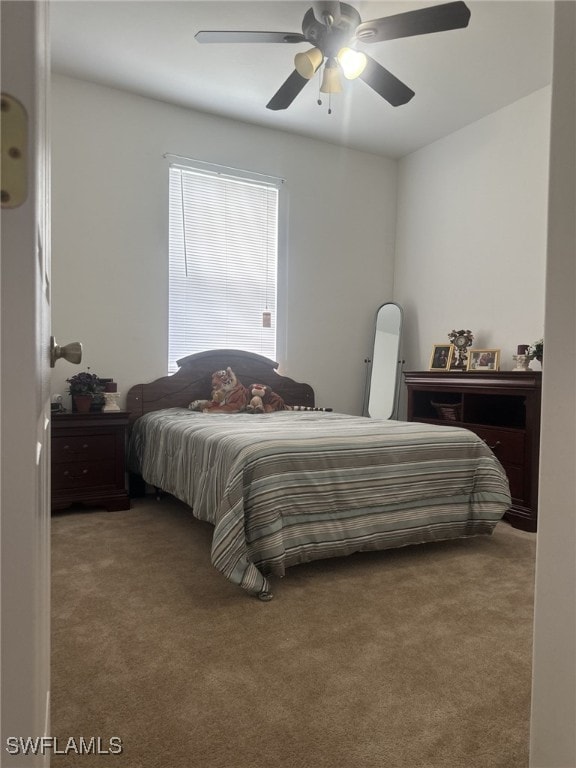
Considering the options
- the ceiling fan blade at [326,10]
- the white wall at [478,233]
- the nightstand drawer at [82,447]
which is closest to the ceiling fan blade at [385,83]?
the ceiling fan blade at [326,10]

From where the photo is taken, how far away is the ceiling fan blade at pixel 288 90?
9.75ft

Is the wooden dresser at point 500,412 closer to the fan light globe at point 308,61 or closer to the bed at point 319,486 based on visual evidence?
the bed at point 319,486

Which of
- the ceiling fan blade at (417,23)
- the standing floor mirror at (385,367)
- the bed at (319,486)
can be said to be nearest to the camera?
the bed at (319,486)

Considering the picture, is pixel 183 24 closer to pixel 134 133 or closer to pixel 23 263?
pixel 134 133

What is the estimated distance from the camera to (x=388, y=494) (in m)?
2.66

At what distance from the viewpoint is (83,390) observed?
3.69 m

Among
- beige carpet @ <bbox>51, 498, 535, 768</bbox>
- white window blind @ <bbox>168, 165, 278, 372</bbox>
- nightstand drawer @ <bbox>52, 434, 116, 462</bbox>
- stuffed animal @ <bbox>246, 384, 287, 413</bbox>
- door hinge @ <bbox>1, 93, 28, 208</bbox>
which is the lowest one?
beige carpet @ <bbox>51, 498, 535, 768</bbox>

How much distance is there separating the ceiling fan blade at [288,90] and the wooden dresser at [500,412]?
7.23 ft

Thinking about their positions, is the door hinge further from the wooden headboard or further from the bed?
the wooden headboard

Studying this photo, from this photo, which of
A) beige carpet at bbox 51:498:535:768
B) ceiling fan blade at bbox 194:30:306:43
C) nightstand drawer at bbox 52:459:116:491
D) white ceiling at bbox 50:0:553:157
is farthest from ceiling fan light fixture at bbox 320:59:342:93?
nightstand drawer at bbox 52:459:116:491

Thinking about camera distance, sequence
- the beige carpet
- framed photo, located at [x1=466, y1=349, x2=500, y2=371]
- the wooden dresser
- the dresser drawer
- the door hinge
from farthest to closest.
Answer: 1. framed photo, located at [x1=466, y1=349, x2=500, y2=371]
2. the dresser drawer
3. the wooden dresser
4. the beige carpet
5. the door hinge

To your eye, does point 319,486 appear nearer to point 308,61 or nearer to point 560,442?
point 560,442

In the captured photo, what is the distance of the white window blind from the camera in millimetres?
4359

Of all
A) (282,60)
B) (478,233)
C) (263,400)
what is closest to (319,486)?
(263,400)
